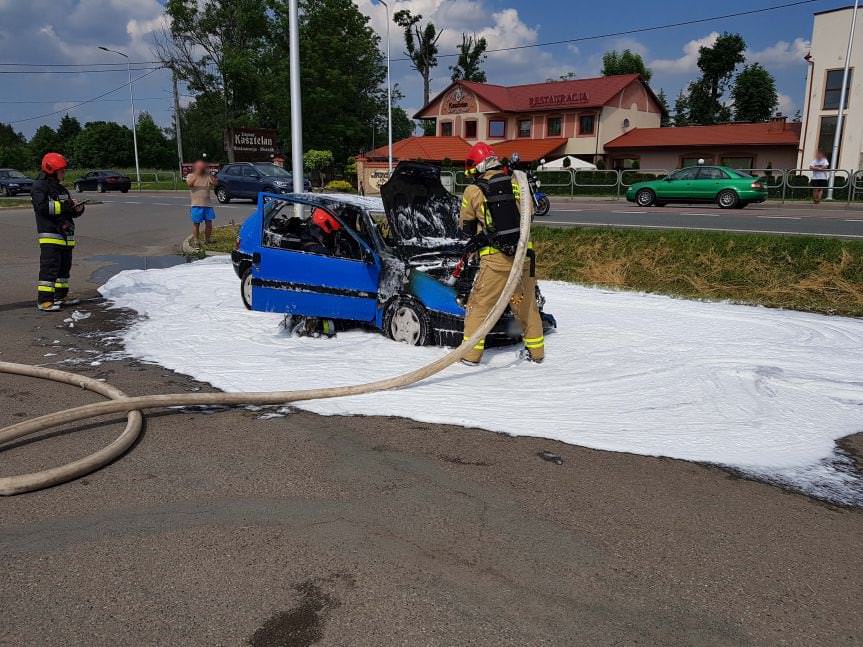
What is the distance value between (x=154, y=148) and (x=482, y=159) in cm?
8452

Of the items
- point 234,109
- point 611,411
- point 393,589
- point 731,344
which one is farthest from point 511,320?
point 234,109

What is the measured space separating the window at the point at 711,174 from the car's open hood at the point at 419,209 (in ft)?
57.1

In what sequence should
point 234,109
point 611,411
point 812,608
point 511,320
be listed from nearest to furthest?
point 812,608, point 611,411, point 511,320, point 234,109

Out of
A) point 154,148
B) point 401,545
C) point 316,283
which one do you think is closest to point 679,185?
point 316,283

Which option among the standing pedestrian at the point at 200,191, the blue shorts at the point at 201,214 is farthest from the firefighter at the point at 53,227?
the blue shorts at the point at 201,214

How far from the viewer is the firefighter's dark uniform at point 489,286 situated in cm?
609

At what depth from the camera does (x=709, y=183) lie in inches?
886

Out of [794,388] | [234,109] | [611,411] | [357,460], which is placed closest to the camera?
[357,460]

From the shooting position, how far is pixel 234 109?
60.5 meters

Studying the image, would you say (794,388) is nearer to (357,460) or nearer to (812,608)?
(812,608)

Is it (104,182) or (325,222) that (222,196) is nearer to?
(104,182)

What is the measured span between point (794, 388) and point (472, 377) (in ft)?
8.59

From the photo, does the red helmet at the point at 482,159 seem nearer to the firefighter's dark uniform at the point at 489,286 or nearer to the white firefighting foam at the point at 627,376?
the firefighter's dark uniform at the point at 489,286

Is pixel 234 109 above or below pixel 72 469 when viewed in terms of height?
above
